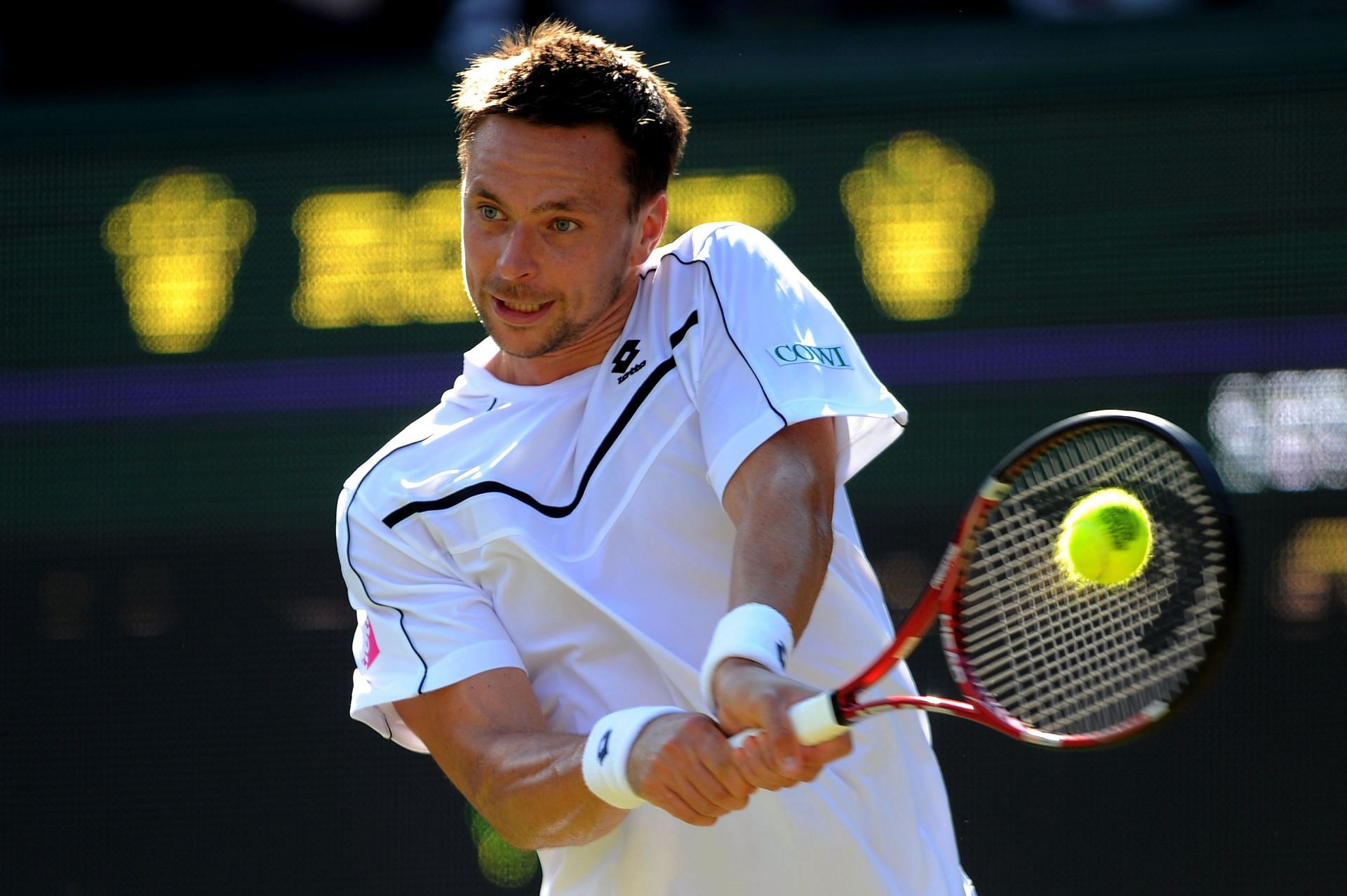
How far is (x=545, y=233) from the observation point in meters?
2.08

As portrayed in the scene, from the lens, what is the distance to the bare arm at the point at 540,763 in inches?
65.5

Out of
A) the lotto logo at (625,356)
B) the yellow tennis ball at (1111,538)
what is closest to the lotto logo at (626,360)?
the lotto logo at (625,356)

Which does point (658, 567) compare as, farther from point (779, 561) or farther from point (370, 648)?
point (370, 648)

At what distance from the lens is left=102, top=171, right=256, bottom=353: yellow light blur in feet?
13.3

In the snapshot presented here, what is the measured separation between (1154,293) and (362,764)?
83.7 inches

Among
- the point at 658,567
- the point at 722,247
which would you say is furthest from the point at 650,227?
the point at 658,567

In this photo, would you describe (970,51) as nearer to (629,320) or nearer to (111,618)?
(629,320)

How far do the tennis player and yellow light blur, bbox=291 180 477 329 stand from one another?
181cm

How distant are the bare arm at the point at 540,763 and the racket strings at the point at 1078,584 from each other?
37 centimetres

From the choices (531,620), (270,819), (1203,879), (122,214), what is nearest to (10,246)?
(122,214)

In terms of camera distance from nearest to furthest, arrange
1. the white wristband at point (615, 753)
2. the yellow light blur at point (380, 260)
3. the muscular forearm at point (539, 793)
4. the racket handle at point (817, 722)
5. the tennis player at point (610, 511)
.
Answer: the racket handle at point (817, 722)
the white wristband at point (615, 753)
the muscular forearm at point (539, 793)
the tennis player at point (610, 511)
the yellow light blur at point (380, 260)

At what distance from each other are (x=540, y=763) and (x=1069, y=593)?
0.65 meters

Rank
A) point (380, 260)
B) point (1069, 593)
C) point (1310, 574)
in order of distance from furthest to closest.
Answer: point (380, 260), point (1310, 574), point (1069, 593)

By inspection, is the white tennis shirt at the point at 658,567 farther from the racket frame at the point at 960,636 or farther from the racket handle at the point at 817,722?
the racket handle at the point at 817,722
